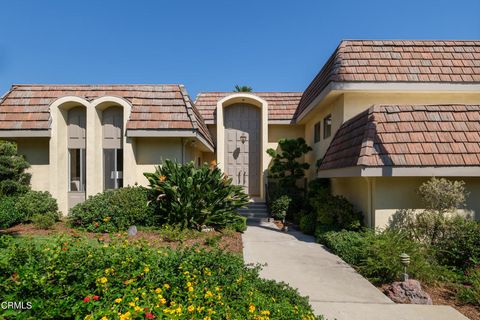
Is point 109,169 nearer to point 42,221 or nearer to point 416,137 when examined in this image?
point 42,221

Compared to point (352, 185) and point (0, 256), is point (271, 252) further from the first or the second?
point (0, 256)

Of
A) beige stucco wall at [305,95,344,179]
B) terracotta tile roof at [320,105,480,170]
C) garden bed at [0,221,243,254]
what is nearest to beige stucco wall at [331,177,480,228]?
terracotta tile roof at [320,105,480,170]

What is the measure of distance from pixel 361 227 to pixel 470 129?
3.96 m

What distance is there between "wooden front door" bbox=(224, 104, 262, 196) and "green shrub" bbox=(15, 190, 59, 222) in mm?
8142

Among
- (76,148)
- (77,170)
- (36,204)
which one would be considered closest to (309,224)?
(77,170)

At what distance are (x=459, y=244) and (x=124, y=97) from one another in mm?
12097

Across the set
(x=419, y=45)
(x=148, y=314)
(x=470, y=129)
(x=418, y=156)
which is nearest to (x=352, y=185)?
(x=418, y=156)

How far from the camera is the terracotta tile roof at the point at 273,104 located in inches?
591

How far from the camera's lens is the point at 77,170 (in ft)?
36.4

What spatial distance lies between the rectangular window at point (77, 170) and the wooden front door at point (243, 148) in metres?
6.96

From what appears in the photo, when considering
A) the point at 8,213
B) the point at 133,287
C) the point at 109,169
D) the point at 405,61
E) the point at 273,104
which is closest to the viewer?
the point at 133,287

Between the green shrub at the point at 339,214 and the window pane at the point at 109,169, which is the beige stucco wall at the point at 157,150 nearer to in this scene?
the window pane at the point at 109,169

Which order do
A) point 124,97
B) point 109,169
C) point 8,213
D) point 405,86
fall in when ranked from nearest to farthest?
point 8,213
point 405,86
point 109,169
point 124,97

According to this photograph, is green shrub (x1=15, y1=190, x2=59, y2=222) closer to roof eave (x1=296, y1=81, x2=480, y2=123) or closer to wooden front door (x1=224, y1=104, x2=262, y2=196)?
wooden front door (x1=224, y1=104, x2=262, y2=196)
